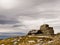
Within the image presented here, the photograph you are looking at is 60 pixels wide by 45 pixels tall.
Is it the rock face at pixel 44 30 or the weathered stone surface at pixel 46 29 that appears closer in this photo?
the weathered stone surface at pixel 46 29

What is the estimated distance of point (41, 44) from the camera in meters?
55.3

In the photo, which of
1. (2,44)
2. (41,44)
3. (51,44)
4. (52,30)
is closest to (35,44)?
(41,44)

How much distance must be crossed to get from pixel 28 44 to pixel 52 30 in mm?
39695

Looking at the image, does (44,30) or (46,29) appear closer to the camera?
(46,29)

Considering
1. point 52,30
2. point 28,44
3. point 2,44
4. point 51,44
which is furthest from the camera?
point 52,30

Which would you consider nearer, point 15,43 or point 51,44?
point 51,44

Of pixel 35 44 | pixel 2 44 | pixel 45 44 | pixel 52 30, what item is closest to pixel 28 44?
pixel 35 44

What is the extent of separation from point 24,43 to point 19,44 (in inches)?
89.4

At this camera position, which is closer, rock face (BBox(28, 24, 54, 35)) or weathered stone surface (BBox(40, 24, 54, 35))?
weathered stone surface (BBox(40, 24, 54, 35))

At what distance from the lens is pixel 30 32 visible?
9988 centimetres

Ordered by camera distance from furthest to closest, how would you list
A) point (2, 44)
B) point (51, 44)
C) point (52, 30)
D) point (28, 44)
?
point (52, 30), point (2, 44), point (28, 44), point (51, 44)

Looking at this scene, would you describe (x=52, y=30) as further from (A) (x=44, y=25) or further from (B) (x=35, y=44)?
(B) (x=35, y=44)

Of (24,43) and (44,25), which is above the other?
(44,25)

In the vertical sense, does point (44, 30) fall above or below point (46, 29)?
below
